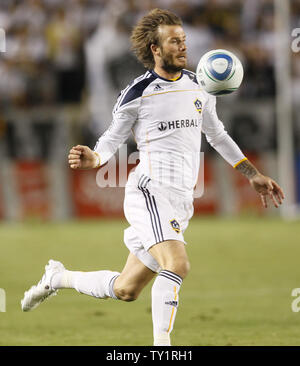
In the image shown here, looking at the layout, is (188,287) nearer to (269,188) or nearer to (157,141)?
(269,188)

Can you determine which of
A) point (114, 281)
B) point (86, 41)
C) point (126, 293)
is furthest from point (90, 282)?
point (86, 41)

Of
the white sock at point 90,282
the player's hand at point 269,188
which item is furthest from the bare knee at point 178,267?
the player's hand at point 269,188

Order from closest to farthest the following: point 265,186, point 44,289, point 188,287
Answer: point 265,186, point 44,289, point 188,287

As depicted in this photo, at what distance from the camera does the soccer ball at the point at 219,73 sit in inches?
235

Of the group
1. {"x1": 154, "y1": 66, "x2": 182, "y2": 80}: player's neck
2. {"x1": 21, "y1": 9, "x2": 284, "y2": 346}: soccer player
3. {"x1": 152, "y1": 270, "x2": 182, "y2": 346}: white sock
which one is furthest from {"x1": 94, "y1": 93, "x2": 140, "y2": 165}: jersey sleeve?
{"x1": 152, "y1": 270, "x2": 182, "y2": 346}: white sock

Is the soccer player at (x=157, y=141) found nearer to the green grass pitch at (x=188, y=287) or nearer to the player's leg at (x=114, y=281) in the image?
the player's leg at (x=114, y=281)

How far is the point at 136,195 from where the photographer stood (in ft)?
20.1

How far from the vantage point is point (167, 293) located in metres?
5.64

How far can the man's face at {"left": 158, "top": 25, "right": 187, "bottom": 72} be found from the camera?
19.6ft

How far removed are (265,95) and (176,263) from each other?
11.3m

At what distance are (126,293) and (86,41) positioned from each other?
10.6 meters

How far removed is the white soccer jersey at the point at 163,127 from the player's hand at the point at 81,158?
15 centimetres
